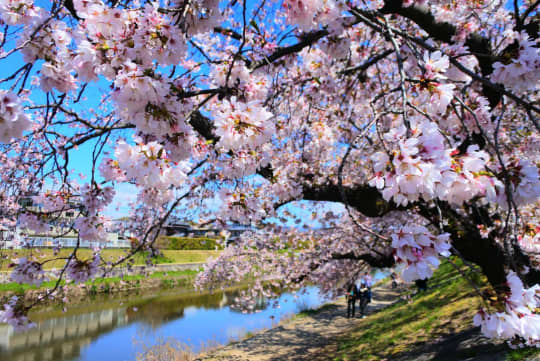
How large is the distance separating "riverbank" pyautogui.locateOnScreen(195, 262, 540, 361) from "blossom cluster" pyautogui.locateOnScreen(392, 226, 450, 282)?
8.87 ft

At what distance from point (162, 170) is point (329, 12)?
1395 millimetres

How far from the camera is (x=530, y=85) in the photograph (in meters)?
1.66

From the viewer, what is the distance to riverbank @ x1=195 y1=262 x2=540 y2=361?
13.6 ft

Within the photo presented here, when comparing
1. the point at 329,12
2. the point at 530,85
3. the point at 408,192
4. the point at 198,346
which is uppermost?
the point at 329,12

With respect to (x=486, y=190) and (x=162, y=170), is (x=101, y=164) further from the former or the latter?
(x=486, y=190)

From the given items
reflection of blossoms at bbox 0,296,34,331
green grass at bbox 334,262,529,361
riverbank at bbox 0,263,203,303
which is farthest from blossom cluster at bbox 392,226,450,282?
riverbank at bbox 0,263,203,303

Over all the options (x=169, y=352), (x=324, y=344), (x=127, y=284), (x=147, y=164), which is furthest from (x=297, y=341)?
(x=127, y=284)

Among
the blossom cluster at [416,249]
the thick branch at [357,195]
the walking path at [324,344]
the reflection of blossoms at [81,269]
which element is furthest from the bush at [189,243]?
the blossom cluster at [416,249]

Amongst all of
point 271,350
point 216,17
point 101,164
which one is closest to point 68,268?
point 101,164

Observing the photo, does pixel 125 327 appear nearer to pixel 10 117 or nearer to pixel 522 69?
pixel 10 117

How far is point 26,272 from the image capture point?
2352mm

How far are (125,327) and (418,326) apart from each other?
377 inches

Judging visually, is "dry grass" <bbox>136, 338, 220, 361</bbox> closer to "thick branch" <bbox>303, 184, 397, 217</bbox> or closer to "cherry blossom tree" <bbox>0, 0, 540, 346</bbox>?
"cherry blossom tree" <bbox>0, 0, 540, 346</bbox>

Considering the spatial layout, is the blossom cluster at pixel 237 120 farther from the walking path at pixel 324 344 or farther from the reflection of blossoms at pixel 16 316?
the walking path at pixel 324 344
